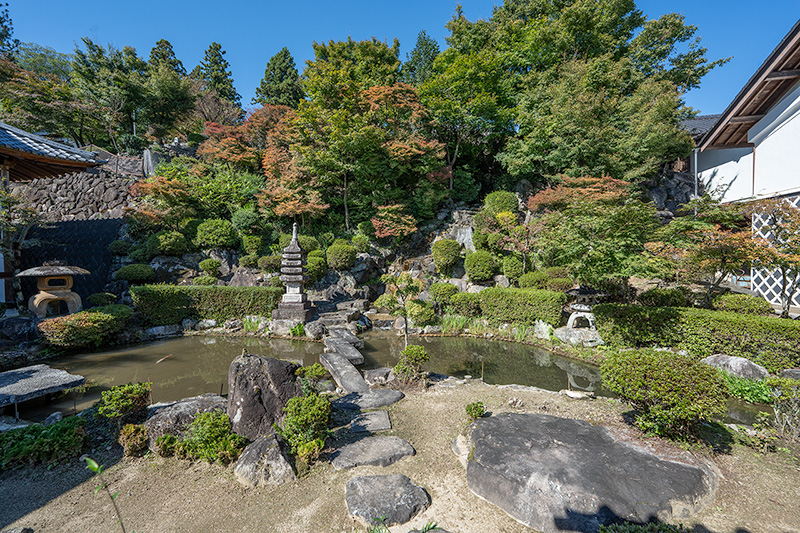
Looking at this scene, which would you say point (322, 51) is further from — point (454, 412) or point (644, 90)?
point (454, 412)

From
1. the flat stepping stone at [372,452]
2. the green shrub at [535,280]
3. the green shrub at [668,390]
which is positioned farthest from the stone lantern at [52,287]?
the green shrub at [535,280]

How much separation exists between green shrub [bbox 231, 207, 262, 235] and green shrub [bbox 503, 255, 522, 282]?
12289 mm

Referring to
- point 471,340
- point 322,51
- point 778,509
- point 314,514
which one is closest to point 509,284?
point 471,340

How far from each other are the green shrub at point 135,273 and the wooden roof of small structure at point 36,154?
3821mm

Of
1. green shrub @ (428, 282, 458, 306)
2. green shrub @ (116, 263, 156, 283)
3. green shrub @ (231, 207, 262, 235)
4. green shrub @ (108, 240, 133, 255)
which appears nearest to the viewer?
green shrub @ (428, 282, 458, 306)

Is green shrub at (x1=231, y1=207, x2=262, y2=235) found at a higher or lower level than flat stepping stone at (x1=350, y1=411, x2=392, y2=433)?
higher

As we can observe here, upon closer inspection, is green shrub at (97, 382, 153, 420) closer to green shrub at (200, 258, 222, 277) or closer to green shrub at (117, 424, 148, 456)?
green shrub at (117, 424, 148, 456)

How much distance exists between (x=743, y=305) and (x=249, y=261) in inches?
666

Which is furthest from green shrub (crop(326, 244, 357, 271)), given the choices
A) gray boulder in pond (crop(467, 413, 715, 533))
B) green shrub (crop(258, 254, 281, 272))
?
gray boulder in pond (crop(467, 413, 715, 533))

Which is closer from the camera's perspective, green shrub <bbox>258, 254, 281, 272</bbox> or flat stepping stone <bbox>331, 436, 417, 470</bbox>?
flat stepping stone <bbox>331, 436, 417, 470</bbox>

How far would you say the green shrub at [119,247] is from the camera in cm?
1412

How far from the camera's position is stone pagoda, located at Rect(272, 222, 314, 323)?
1110cm

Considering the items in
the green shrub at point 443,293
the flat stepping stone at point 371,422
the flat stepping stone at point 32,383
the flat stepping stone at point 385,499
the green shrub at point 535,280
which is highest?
the green shrub at point 535,280

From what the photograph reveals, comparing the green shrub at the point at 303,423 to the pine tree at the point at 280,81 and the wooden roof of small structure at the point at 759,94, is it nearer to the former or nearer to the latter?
the wooden roof of small structure at the point at 759,94
